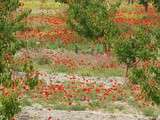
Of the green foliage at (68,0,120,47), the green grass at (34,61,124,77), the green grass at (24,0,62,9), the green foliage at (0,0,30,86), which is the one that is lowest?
the green grass at (24,0,62,9)

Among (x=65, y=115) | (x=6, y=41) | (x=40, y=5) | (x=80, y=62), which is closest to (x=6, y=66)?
(x=65, y=115)

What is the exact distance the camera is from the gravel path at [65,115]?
22734 mm

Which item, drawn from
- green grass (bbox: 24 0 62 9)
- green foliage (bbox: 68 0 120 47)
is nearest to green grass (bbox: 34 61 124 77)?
green foliage (bbox: 68 0 120 47)

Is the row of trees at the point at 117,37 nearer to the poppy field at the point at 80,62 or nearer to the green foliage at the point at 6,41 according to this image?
the poppy field at the point at 80,62

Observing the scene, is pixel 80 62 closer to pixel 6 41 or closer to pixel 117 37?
pixel 117 37

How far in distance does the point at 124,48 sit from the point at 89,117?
10920mm

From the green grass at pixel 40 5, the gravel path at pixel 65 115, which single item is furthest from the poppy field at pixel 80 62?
the green grass at pixel 40 5

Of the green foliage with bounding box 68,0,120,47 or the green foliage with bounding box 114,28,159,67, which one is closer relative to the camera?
the green foliage with bounding box 114,28,159,67

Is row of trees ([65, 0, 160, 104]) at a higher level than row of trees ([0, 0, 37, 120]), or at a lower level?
lower

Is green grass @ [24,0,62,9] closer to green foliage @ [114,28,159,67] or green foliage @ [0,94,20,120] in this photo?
green foliage @ [114,28,159,67]

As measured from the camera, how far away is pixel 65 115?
23.6 metres

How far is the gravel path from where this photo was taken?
22734mm

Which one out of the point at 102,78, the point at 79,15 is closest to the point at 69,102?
the point at 102,78

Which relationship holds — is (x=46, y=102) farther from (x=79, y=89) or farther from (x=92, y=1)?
(x=92, y=1)
